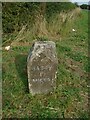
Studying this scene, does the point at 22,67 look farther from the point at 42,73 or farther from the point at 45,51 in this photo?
the point at 45,51

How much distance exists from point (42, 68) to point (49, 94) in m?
0.56

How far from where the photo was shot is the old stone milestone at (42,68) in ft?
15.5

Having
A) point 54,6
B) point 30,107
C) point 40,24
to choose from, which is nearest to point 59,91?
point 30,107

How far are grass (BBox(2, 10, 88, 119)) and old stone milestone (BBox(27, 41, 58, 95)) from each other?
6.9 inches

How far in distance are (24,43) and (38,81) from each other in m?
3.63

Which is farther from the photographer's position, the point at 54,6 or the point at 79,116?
the point at 54,6

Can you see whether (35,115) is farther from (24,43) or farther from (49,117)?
(24,43)

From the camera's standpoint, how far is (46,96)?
16.1ft

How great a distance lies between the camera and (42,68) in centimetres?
478

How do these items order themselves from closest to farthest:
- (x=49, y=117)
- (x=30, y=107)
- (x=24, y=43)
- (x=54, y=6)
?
(x=49, y=117), (x=30, y=107), (x=24, y=43), (x=54, y=6)

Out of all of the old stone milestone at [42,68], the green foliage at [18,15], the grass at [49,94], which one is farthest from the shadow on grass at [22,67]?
the green foliage at [18,15]

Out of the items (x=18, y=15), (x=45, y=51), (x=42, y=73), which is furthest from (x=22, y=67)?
(x=18, y=15)

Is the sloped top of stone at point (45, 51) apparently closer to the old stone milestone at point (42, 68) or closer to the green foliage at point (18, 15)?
the old stone milestone at point (42, 68)

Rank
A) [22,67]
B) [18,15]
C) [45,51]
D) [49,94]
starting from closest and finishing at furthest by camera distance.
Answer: [45,51], [49,94], [22,67], [18,15]
